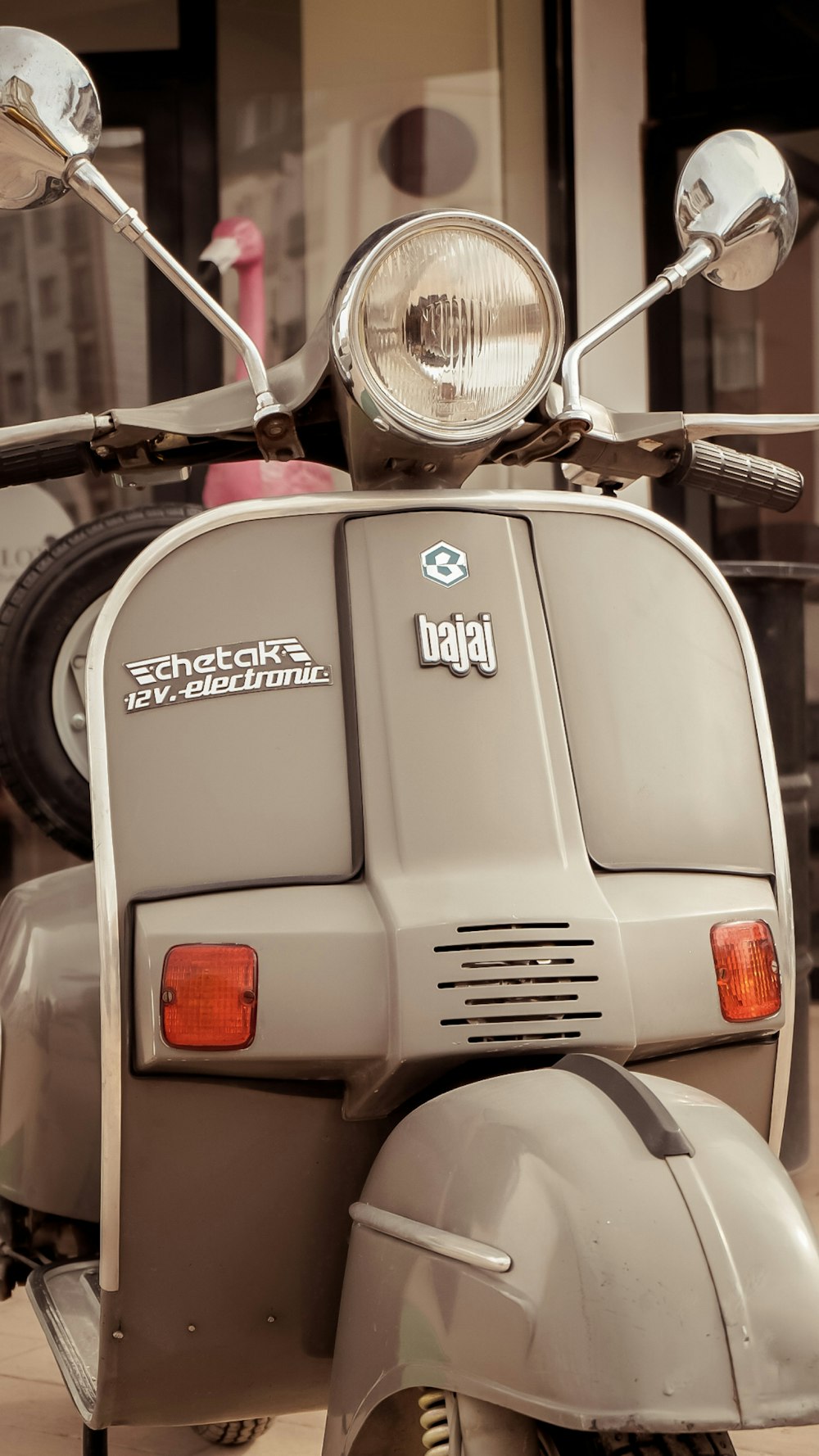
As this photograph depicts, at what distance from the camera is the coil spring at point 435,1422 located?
3.36 feet

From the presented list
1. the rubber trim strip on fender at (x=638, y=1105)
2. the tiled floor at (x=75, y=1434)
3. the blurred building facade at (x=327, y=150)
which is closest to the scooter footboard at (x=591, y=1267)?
the rubber trim strip on fender at (x=638, y=1105)

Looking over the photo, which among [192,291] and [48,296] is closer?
[192,291]

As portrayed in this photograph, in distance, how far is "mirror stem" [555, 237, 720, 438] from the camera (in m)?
1.51

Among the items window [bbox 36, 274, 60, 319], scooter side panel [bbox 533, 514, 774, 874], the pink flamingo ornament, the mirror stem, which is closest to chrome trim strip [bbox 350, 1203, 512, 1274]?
scooter side panel [bbox 533, 514, 774, 874]

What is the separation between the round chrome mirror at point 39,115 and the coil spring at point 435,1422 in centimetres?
118

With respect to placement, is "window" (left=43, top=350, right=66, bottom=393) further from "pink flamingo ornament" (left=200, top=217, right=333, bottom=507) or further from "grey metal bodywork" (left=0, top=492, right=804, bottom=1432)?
"grey metal bodywork" (left=0, top=492, right=804, bottom=1432)

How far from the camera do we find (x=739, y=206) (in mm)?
1664

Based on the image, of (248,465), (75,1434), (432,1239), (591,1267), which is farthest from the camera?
(248,465)

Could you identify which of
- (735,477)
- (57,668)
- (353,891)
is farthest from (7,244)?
(353,891)

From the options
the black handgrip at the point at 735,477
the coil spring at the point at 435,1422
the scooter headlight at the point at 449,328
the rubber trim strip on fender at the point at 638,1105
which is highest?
the scooter headlight at the point at 449,328

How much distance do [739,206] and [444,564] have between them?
2.01ft

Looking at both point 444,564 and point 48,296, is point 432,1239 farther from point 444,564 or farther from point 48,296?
point 48,296

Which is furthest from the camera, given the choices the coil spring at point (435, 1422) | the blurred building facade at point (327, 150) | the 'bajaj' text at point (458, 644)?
the blurred building facade at point (327, 150)

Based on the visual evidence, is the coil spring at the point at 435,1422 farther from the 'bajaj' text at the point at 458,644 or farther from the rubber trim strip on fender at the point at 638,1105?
the 'bajaj' text at the point at 458,644
